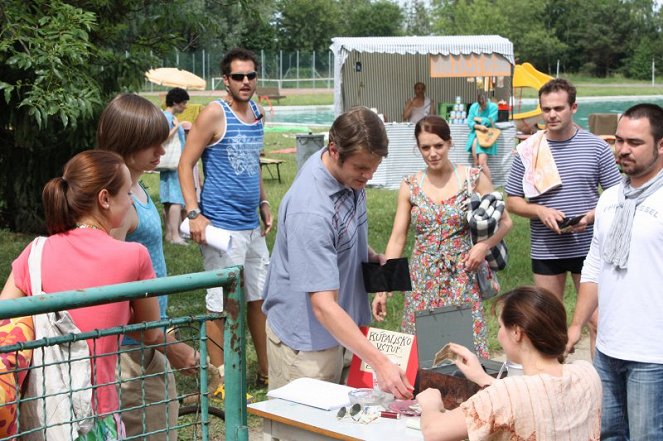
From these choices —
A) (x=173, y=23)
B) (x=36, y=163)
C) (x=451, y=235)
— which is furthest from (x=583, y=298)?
(x=36, y=163)

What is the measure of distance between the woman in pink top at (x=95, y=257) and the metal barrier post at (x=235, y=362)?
1.24 feet

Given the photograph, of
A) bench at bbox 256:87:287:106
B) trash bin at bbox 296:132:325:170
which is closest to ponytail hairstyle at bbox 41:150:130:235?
trash bin at bbox 296:132:325:170

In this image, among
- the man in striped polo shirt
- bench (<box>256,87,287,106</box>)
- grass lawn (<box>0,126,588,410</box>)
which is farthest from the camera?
bench (<box>256,87,287,106</box>)

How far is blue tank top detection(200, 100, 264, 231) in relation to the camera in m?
5.71

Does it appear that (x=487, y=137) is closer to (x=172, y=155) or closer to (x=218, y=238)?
(x=172, y=155)

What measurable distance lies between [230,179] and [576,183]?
204 centimetres

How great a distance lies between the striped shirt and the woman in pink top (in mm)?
3084

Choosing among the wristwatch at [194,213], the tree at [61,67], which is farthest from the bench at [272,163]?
the wristwatch at [194,213]

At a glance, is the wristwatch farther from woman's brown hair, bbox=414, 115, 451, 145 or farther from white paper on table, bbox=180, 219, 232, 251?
woman's brown hair, bbox=414, 115, 451, 145

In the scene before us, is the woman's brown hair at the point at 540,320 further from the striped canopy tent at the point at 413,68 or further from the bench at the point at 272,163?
the striped canopy tent at the point at 413,68

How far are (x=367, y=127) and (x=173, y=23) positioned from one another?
4.98 meters

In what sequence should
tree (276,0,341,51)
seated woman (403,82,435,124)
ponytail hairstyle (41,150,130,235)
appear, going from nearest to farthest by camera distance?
1. ponytail hairstyle (41,150,130,235)
2. seated woman (403,82,435,124)
3. tree (276,0,341,51)

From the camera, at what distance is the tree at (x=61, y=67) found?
Answer: 6773 mm

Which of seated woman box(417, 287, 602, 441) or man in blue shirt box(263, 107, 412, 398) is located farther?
man in blue shirt box(263, 107, 412, 398)
